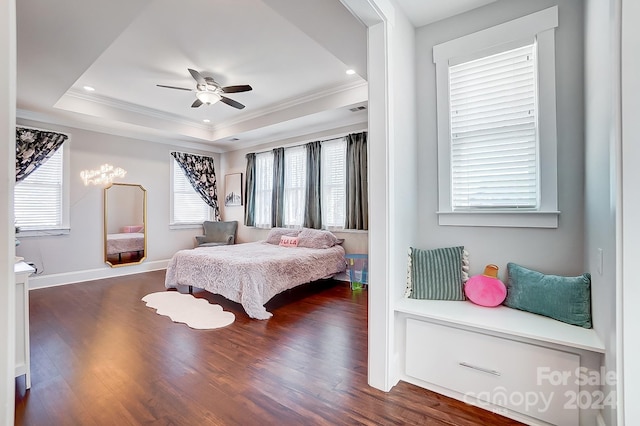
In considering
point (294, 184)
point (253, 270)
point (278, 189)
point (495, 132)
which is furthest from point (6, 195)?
point (278, 189)

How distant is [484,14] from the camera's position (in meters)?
2.20

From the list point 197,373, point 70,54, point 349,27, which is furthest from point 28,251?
point 349,27

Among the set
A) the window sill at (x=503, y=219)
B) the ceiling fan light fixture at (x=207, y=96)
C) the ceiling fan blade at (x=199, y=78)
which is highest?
the ceiling fan blade at (x=199, y=78)

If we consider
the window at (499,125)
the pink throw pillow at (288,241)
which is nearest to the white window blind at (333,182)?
the pink throw pillow at (288,241)

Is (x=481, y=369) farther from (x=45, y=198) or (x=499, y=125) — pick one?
(x=45, y=198)

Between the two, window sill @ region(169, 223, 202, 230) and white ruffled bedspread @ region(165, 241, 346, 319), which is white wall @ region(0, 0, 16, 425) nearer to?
white ruffled bedspread @ region(165, 241, 346, 319)

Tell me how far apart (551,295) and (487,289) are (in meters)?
0.35

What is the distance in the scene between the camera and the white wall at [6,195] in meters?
0.68

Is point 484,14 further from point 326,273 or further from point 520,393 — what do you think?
point 326,273

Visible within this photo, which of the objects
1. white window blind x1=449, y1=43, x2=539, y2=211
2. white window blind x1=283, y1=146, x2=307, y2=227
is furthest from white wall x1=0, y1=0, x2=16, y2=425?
white window blind x1=283, y1=146, x2=307, y2=227

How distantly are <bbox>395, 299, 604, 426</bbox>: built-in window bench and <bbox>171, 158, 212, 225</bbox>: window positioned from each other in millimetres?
5540

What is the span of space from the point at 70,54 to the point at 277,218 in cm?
369

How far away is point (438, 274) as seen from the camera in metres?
2.24

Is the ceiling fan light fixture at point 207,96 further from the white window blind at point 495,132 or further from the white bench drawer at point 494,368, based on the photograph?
the white bench drawer at point 494,368
